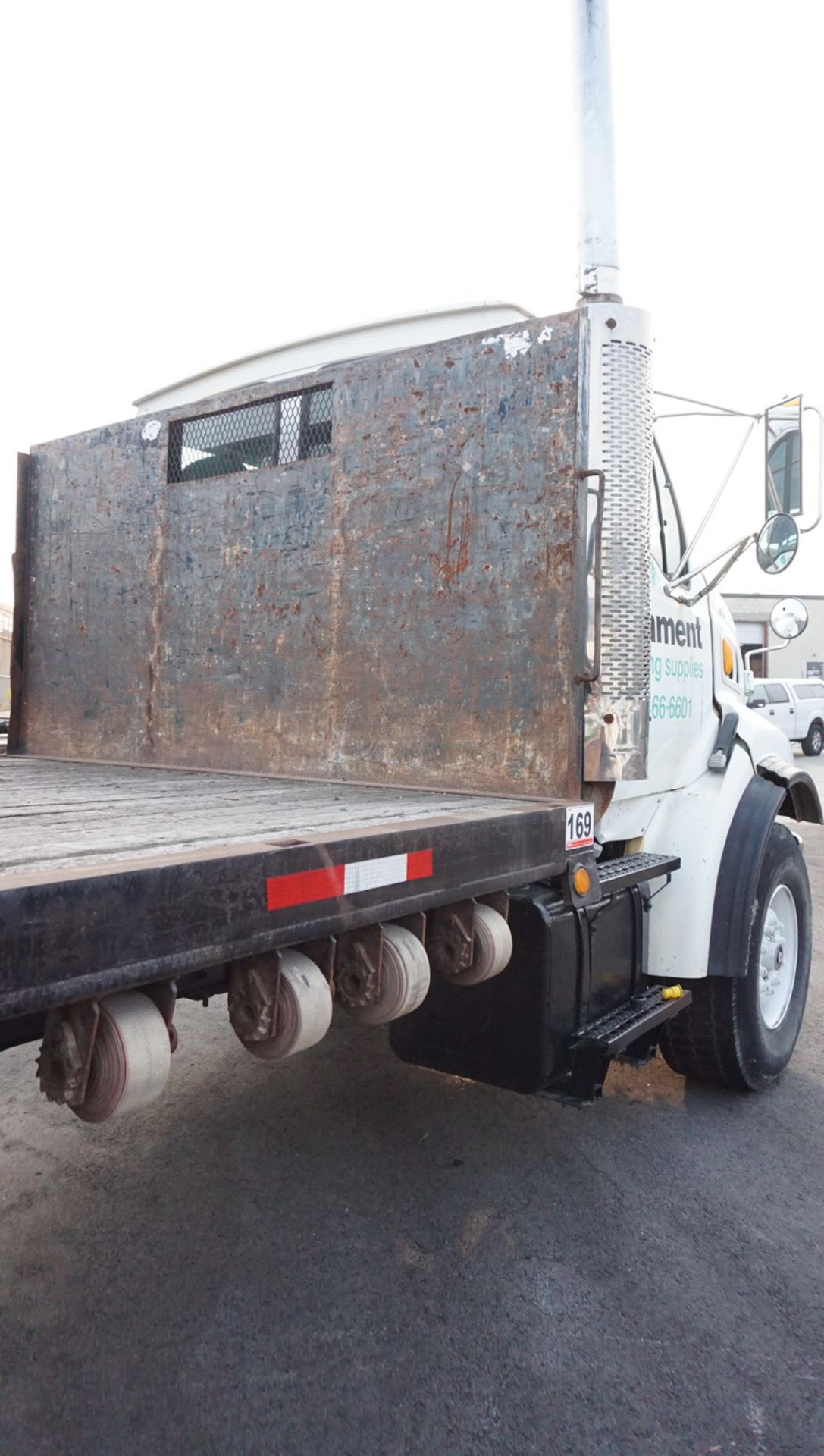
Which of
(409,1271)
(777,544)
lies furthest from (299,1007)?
(777,544)

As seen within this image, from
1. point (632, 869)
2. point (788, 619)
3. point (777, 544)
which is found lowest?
point (632, 869)

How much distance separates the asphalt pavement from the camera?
2.35 m

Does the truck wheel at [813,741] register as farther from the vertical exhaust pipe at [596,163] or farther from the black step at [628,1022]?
the vertical exhaust pipe at [596,163]

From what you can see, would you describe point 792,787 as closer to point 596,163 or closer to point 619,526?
point 619,526

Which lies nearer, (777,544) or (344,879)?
(344,879)

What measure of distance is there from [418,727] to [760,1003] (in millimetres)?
1979

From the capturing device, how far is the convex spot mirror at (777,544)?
398cm

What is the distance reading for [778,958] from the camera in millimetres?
4426

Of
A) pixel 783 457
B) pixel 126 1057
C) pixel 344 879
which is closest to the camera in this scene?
pixel 126 1057

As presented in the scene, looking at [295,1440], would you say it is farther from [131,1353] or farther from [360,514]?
[360,514]

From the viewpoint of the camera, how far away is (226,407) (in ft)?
13.4

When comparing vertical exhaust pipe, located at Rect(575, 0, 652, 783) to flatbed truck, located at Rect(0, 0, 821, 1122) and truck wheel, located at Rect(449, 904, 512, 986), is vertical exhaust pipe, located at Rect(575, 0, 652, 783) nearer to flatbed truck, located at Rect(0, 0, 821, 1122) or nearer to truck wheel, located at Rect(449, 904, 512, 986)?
flatbed truck, located at Rect(0, 0, 821, 1122)

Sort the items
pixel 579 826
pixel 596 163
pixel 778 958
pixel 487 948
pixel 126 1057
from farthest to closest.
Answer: pixel 778 958, pixel 596 163, pixel 579 826, pixel 487 948, pixel 126 1057

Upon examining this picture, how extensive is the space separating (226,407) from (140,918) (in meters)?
2.95
